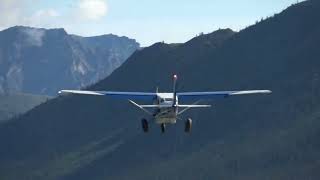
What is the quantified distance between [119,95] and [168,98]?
10.6m

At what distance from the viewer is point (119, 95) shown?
87812 mm

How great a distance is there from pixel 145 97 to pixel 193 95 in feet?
19.8

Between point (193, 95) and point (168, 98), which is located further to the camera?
point (193, 95)

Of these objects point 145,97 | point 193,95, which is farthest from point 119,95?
point 193,95

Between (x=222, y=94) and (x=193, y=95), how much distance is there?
3732mm

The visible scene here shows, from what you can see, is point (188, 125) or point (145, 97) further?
point (145, 97)

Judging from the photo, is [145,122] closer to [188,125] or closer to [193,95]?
[188,125]

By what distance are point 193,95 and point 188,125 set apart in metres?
11.1

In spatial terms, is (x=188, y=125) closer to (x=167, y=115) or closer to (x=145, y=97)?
(x=167, y=115)

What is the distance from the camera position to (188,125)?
3009 inches

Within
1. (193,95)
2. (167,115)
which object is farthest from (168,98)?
(193,95)

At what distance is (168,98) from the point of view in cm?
7912

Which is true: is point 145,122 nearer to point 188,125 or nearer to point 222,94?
point 188,125

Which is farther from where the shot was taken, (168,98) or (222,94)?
(222,94)
